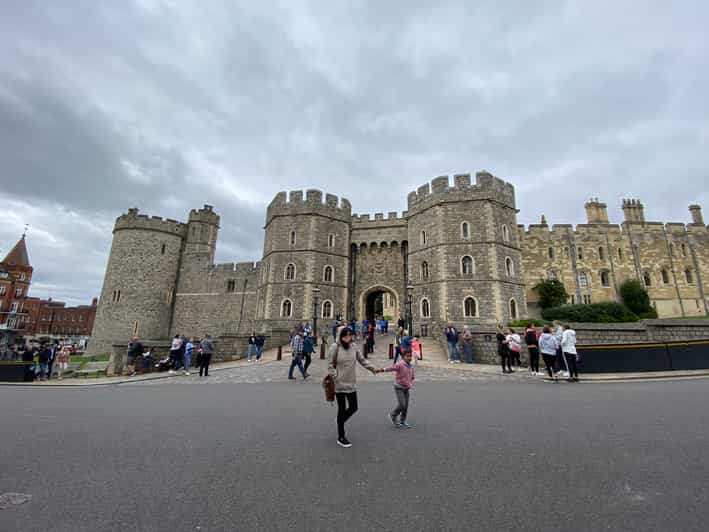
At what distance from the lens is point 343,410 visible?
14.6 feet

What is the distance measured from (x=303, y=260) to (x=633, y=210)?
3310 cm

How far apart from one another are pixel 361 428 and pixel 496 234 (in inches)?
771

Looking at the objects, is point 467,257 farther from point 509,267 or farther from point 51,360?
point 51,360

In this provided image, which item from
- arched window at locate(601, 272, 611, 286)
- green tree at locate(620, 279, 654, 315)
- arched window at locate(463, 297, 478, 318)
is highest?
arched window at locate(601, 272, 611, 286)

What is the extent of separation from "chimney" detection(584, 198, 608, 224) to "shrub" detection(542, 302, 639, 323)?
1156 cm

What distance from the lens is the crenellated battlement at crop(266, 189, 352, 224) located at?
25.7 meters

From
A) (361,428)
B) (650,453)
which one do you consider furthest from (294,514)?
(650,453)

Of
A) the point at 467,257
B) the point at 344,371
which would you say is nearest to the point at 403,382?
the point at 344,371

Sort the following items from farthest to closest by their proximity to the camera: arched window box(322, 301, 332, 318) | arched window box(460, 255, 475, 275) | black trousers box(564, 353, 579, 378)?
arched window box(322, 301, 332, 318), arched window box(460, 255, 475, 275), black trousers box(564, 353, 579, 378)

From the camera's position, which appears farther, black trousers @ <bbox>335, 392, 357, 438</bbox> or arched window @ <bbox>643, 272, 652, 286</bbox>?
arched window @ <bbox>643, 272, 652, 286</bbox>

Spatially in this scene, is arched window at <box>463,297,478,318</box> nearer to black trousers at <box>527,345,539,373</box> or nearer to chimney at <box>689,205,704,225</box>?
black trousers at <box>527,345,539,373</box>

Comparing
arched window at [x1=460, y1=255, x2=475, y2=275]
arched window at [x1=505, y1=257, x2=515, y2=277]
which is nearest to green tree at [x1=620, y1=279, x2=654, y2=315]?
arched window at [x1=505, y1=257, x2=515, y2=277]

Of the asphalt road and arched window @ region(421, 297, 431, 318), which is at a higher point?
arched window @ region(421, 297, 431, 318)

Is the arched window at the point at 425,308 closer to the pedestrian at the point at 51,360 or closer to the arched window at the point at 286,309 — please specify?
the arched window at the point at 286,309
